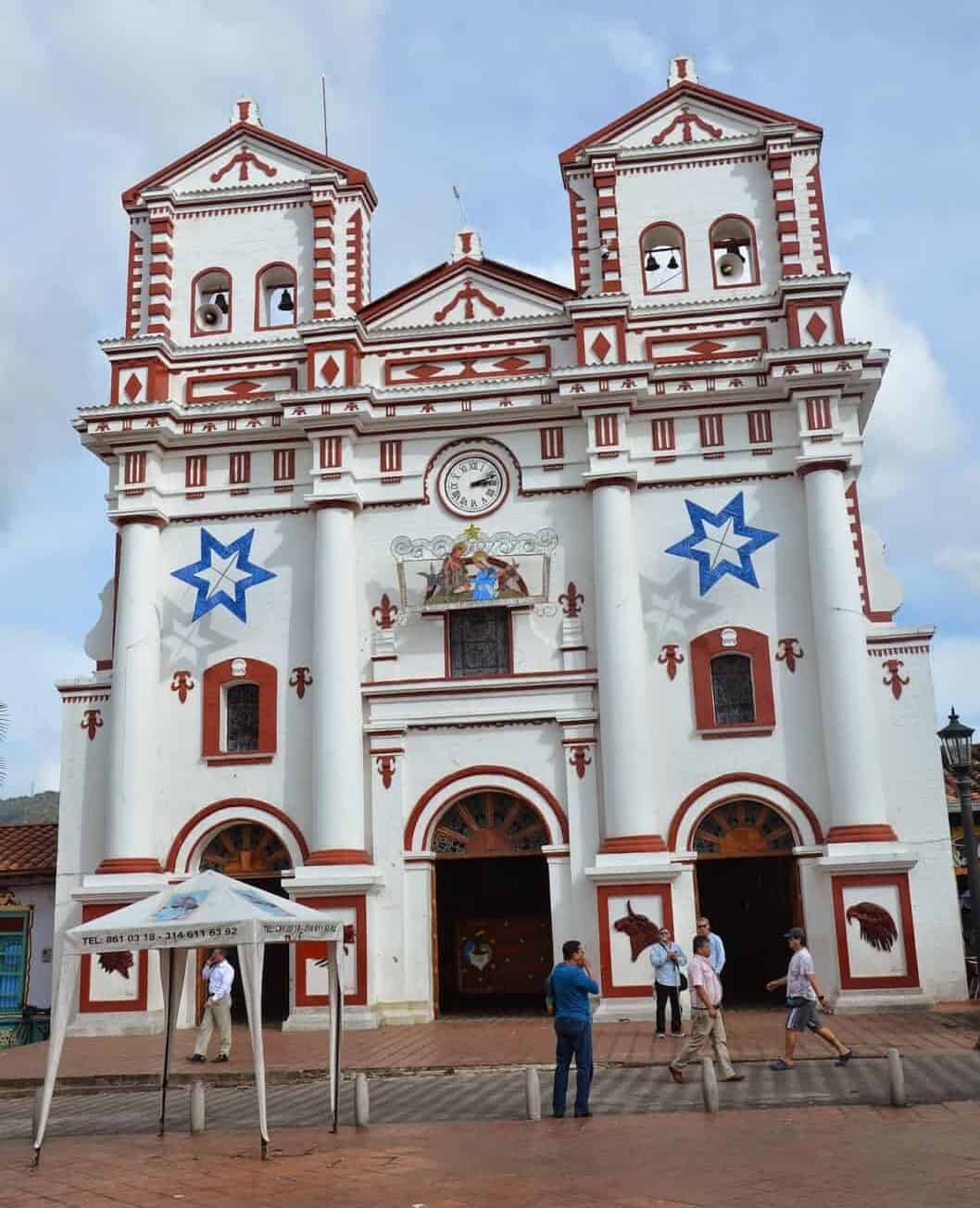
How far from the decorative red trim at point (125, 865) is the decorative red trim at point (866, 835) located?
11.9 m

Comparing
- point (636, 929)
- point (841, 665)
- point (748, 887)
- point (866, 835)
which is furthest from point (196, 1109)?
point (748, 887)

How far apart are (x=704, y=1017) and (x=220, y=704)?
1252cm

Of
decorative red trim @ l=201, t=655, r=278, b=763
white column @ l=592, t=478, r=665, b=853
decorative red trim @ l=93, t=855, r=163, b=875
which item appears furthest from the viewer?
decorative red trim @ l=201, t=655, r=278, b=763

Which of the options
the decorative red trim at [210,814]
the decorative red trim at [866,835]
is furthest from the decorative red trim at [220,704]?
the decorative red trim at [866,835]

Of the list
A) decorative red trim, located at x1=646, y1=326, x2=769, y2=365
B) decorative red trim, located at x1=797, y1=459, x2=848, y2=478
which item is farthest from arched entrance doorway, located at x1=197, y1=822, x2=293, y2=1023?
decorative red trim, located at x1=797, y1=459, x2=848, y2=478

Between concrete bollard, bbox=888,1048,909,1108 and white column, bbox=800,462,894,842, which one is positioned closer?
concrete bollard, bbox=888,1048,909,1108

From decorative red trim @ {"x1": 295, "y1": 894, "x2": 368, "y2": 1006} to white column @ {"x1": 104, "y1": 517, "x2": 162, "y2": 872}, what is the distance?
321cm

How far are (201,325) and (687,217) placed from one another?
10077mm

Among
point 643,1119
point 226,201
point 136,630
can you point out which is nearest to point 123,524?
point 136,630

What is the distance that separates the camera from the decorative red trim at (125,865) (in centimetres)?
2353

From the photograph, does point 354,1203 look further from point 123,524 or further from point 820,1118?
point 123,524

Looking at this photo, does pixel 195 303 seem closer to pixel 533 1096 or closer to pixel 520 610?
pixel 520 610

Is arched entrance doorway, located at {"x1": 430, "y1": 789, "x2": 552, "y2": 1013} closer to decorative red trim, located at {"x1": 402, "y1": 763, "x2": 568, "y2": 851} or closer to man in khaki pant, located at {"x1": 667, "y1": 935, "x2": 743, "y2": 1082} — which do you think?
decorative red trim, located at {"x1": 402, "y1": 763, "x2": 568, "y2": 851}

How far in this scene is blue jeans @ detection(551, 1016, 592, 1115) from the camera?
13180 millimetres
